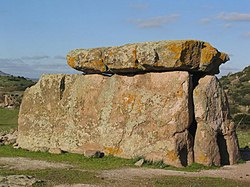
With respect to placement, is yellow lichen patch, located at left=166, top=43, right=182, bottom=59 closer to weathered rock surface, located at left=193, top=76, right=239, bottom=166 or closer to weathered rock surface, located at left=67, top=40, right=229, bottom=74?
weathered rock surface, located at left=67, top=40, right=229, bottom=74

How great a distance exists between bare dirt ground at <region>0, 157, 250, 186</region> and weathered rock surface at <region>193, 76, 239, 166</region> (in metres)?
0.60

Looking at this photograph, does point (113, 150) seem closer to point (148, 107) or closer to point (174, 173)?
point (148, 107)

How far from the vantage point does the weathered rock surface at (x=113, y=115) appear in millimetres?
15898

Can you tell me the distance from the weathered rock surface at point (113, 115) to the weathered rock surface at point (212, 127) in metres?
0.35

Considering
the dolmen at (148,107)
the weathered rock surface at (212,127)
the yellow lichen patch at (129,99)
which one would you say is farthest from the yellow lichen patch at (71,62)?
the weathered rock surface at (212,127)

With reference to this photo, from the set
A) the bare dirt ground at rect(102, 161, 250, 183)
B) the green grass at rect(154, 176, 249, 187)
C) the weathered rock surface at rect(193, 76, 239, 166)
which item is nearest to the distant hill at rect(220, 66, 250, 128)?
the weathered rock surface at rect(193, 76, 239, 166)

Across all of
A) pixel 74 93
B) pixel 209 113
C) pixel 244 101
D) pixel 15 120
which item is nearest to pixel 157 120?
pixel 209 113

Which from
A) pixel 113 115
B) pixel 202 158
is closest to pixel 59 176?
pixel 113 115

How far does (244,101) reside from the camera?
158 ft

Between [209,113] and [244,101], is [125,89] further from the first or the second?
[244,101]

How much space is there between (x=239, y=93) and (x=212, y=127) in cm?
3825

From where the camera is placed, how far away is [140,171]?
14383 mm

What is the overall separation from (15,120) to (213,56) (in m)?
18.9

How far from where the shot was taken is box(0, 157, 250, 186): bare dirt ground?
1367 cm
